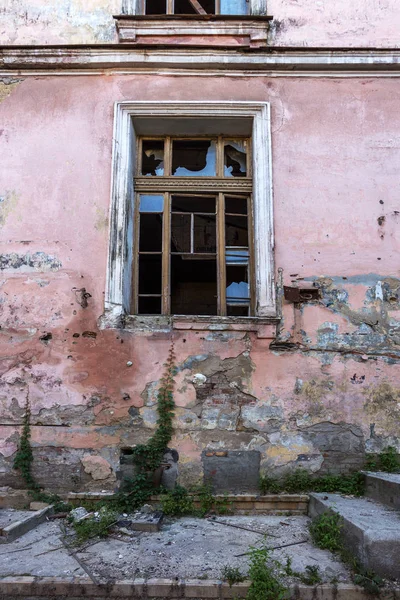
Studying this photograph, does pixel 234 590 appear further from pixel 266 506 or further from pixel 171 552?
pixel 266 506

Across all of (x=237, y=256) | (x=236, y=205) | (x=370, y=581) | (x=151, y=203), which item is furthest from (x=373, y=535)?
(x=151, y=203)

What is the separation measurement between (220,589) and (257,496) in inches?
59.5

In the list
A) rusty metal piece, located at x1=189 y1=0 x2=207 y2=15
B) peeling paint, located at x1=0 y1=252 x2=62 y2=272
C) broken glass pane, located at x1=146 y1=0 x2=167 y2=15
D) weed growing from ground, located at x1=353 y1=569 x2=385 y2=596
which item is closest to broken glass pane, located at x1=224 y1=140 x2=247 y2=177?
rusty metal piece, located at x1=189 y1=0 x2=207 y2=15

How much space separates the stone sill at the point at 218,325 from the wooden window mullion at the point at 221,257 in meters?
0.35

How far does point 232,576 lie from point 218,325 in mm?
2262

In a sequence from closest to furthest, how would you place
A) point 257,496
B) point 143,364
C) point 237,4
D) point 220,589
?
point 220,589, point 257,496, point 143,364, point 237,4

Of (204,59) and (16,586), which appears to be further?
(204,59)

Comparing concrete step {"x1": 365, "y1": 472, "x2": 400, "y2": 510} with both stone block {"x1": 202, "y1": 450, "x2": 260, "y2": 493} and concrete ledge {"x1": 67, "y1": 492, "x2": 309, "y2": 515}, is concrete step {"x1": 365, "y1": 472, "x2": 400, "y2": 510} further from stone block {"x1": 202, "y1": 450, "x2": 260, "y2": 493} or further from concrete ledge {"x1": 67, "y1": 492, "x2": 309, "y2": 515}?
stone block {"x1": 202, "y1": 450, "x2": 260, "y2": 493}

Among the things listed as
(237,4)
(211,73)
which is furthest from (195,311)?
(237,4)

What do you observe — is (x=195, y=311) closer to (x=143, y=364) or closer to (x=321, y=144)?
(x=143, y=364)

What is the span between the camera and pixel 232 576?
275cm

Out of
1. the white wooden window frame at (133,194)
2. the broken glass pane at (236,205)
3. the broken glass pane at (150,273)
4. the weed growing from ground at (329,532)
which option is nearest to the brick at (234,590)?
the weed growing from ground at (329,532)

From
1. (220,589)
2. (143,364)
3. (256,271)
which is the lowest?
(220,589)

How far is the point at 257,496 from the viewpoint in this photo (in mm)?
4168
